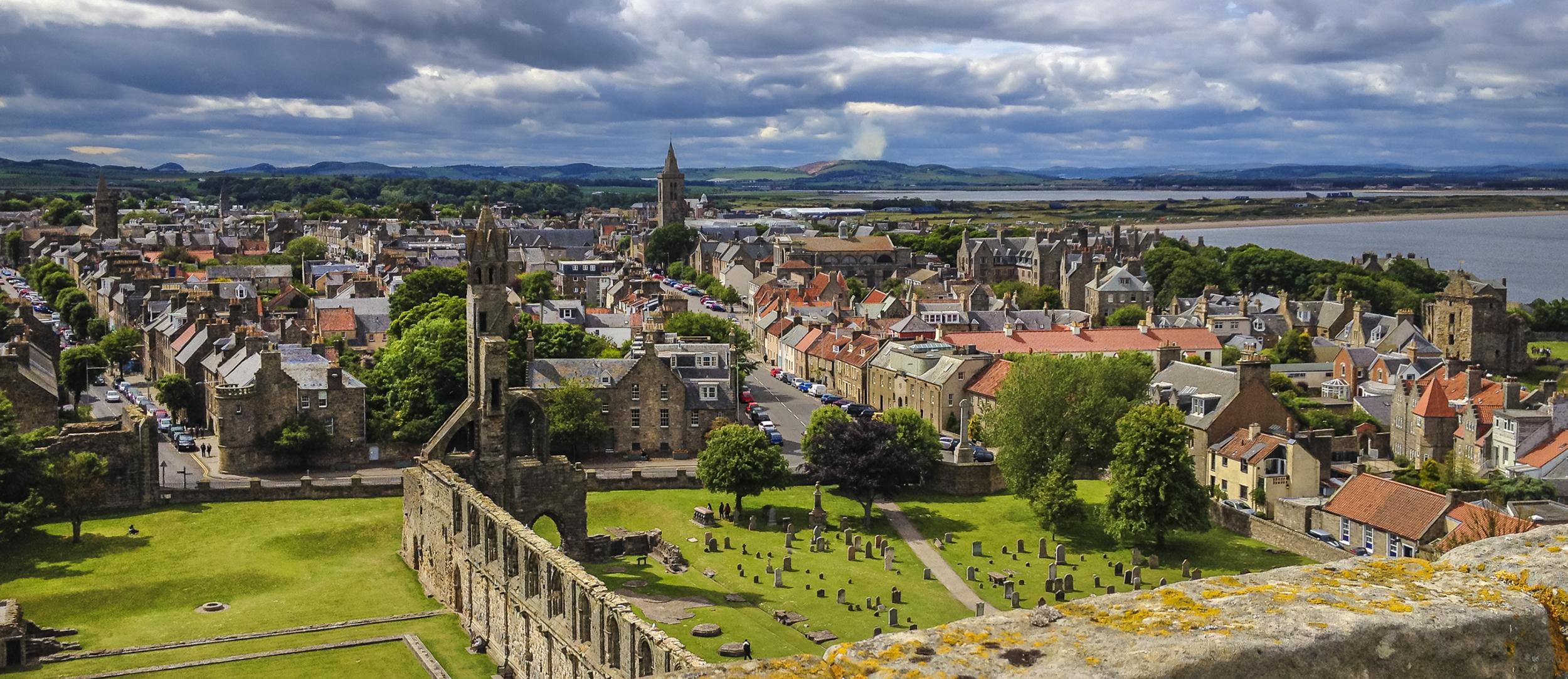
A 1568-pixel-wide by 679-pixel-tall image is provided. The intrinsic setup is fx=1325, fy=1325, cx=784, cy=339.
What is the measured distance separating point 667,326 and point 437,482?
42.4 m

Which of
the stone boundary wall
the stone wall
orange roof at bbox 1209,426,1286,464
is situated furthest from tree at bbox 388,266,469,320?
the stone boundary wall

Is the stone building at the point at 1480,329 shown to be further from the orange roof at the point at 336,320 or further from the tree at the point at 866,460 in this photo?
the orange roof at the point at 336,320

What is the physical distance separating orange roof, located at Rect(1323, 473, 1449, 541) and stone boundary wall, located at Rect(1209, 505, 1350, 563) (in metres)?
1.57

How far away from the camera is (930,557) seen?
148 ft

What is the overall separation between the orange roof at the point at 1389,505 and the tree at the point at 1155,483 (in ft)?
15.2

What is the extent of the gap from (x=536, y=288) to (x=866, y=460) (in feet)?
207

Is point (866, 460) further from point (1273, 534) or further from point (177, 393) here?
point (177, 393)

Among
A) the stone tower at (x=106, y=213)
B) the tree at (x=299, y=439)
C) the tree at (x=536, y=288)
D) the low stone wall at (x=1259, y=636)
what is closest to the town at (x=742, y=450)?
the tree at (x=299, y=439)

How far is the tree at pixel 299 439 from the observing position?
178 ft

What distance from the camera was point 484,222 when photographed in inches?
1752

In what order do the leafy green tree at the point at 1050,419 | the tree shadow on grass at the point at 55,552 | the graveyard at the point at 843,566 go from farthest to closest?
the leafy green tree at the point at 1050,419 → the tree shadow on grass at the point at 55,552 → the graveyard at the point at 843,566

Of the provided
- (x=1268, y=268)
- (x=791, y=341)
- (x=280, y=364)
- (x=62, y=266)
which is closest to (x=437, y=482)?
(x=280, y=364)

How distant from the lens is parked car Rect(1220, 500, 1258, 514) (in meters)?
50.0

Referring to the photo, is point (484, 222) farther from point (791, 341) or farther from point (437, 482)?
point (791, 341)
